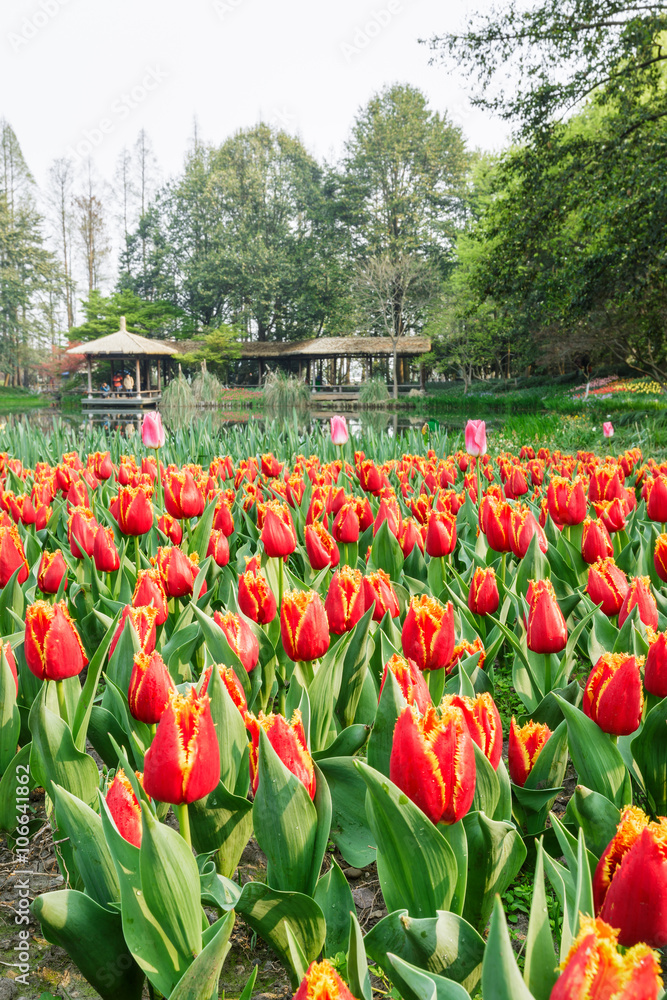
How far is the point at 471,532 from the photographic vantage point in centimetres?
318

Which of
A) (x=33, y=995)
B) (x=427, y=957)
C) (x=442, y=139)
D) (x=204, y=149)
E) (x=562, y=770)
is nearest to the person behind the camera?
(x=427, y=957)

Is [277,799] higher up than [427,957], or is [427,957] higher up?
[277,799]

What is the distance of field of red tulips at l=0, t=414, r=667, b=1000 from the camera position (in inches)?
33.1

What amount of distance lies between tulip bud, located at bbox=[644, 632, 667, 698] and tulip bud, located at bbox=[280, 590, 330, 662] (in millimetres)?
673

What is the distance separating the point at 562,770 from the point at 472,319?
36185 mm

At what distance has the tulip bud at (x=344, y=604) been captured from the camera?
67.8 inches

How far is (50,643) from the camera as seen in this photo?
1446 millimetres

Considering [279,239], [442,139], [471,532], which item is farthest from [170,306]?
[471,532]

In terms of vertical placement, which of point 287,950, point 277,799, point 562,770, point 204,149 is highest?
point 204,149

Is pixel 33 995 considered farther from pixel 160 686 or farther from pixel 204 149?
pixel 204 149

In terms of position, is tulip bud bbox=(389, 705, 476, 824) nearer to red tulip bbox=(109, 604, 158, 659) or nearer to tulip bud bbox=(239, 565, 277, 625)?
red tulip bbox=(109, 604, 158, 659)

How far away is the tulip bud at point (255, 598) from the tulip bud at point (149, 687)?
1.75 feet

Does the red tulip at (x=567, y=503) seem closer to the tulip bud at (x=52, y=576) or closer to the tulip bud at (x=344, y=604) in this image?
the tulip bud at (x=344, y=604)

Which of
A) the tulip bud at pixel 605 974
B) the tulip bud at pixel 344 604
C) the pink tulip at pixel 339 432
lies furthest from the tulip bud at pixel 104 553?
the pink tulip at pixel 339 432
